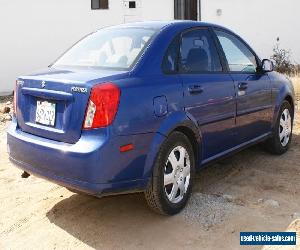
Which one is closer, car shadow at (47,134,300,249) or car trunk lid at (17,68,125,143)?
car trunk lid at (17,68,125,143)

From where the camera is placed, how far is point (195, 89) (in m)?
3.92

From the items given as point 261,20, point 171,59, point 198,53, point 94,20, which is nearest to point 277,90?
point 198,53

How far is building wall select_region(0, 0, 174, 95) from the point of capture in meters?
11.3

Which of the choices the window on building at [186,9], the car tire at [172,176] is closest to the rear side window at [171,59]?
the car tire at [172,176]

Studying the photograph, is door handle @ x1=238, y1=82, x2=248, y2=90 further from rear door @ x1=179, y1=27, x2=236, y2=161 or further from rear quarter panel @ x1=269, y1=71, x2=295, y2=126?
rear quarter panel @ x1=269, y1=71, x2=295, y2=126

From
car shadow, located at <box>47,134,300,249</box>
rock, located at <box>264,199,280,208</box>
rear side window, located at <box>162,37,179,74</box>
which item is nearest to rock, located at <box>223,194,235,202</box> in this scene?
car shadow, located at <box>47,134,300,249</box>

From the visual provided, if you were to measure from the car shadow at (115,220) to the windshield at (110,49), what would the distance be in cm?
130

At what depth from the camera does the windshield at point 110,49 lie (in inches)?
146

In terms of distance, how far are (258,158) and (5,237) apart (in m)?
3.15

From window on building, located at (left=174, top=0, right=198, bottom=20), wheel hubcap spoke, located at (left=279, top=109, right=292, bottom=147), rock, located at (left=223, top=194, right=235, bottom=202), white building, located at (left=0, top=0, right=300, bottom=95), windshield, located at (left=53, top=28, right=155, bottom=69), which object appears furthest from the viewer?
window on building, located at (left=174, top=0, right=198, bottom=20)

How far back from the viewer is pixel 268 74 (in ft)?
17.1

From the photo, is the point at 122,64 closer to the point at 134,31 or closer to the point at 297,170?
the point at 134,31

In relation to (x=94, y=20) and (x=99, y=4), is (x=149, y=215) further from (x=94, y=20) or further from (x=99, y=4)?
(x=99, y=4)

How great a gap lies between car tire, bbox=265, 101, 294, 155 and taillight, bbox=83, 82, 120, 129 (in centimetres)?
282
